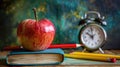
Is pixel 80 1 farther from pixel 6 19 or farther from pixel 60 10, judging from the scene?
pixel 6 19

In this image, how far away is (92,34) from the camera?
1089 mm

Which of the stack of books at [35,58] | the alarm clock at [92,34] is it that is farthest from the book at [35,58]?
the alarm clock at [92,34]

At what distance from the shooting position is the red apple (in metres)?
0.88

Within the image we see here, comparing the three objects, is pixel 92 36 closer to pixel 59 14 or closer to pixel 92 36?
pixel 92 36

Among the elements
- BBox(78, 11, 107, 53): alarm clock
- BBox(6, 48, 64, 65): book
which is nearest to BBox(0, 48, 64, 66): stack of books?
BBox(6, 48, 64, 65): book

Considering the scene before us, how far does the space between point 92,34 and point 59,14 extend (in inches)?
7.5

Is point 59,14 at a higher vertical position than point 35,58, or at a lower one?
higher

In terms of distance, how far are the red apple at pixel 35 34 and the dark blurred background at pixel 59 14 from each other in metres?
0.27

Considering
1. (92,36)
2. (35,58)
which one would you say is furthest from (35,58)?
(92,36)

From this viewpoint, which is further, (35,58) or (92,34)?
(92,34)

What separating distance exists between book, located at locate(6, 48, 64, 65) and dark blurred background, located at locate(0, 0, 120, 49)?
33 centimetres

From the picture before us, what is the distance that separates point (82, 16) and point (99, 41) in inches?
6.3

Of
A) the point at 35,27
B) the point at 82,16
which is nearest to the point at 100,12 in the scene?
the point at 82,16

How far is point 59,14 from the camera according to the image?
1.18 metres
